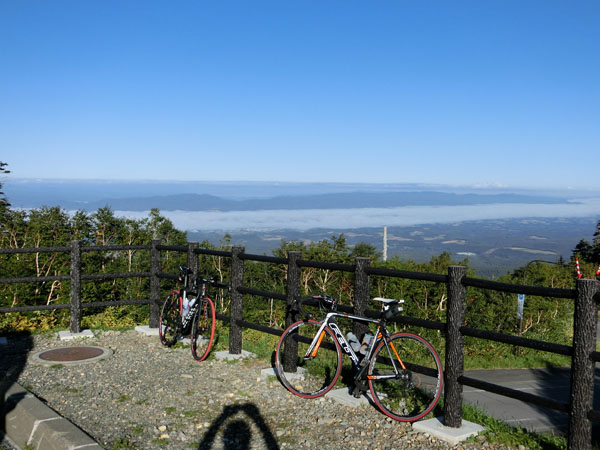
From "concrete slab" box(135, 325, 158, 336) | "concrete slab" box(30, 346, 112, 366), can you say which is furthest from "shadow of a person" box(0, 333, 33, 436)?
"concrete slab" box(135, 325, 158, 336)

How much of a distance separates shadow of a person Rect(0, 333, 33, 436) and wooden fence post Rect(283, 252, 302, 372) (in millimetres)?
2795

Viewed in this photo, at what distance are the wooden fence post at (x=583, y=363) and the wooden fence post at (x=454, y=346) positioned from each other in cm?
99

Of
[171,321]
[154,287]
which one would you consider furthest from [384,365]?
[154,287]

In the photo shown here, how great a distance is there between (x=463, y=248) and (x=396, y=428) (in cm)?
12648

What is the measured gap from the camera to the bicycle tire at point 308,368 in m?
6.25

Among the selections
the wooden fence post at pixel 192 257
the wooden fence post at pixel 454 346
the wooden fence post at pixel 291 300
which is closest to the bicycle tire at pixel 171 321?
the wooden fence post at pixel 192 257

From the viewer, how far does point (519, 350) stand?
2636 centimetres

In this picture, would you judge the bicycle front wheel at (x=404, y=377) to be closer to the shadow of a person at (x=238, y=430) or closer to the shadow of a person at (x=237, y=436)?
the shadow of a person at (x=238, y=430)

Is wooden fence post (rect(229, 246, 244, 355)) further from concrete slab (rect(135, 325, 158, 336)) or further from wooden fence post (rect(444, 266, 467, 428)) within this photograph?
wooden fence post (rect(444, 266, 467, 428))

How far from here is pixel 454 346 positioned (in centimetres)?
527

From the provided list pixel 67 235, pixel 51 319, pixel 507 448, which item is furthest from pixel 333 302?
pixel 67 235

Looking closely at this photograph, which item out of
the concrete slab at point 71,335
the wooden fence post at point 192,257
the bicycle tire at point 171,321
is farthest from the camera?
the concrete slab at point 71,335

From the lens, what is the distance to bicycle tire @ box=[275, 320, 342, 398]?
6254 millimetres

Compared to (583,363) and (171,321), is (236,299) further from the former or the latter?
(583,363)
